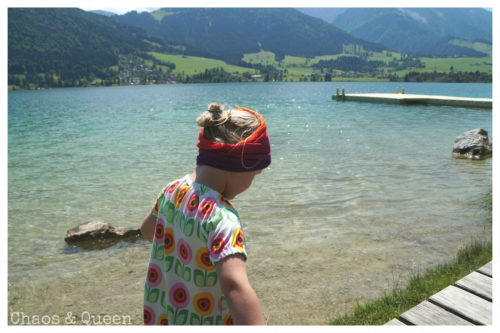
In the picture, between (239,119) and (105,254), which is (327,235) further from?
(239,119)

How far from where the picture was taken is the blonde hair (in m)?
2.15

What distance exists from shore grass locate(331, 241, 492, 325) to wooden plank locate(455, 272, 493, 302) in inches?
35.0

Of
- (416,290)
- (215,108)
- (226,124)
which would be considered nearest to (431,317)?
(416,290)

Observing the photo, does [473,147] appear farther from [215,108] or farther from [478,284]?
[215,108]

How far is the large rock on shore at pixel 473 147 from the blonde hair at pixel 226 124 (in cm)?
1833

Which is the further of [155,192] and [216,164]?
[155,192]

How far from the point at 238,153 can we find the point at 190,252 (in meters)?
0.62

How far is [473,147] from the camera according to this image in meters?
17.8

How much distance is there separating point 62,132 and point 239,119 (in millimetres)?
37042

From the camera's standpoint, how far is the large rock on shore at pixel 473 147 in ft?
58.1

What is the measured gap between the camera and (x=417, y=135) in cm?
2608

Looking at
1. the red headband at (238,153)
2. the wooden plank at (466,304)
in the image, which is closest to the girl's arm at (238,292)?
the red headband at (238,153)
